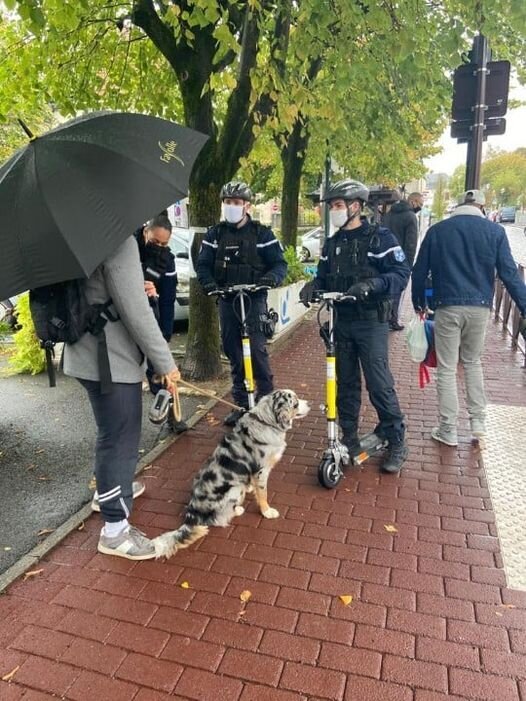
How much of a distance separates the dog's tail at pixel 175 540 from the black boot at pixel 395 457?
1.71 meters

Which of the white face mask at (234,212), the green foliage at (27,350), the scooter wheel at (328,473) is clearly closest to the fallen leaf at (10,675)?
the scooter wheel at (328,473)

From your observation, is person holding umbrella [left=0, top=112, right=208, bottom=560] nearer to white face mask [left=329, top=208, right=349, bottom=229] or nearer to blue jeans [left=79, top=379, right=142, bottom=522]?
blue jeans [left=79, top=379, right=142, bottom=522]

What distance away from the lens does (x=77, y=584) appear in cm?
314

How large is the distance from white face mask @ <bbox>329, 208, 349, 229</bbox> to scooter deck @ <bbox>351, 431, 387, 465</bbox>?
71.2 inches

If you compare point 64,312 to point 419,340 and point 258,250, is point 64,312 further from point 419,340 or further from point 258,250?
point 419,340

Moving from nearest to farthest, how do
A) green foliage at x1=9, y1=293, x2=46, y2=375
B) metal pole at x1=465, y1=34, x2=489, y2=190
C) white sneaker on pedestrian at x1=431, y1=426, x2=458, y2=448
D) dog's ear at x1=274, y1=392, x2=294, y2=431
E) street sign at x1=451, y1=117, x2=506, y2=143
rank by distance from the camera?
dog's ear at x1=274, y1=392, x2=294, y2=431 → white sneaker on pedestrian at x1=431, y1=426, x2=458, y2=448 → metal pole at x1=465, y1=34, x2=489, y2=190 → street sign at x1=451, y1=117, x2=506, y2=143 → green foliage at x1=9, y1=293, x2=46, y2=375

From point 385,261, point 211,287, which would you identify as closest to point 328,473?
point 385,261

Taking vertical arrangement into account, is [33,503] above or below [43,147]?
below

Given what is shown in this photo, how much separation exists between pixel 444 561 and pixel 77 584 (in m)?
2.18

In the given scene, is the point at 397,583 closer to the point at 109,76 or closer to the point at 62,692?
the point at 62,692

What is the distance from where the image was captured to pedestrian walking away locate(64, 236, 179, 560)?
2939 mm

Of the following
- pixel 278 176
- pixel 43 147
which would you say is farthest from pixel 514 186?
pixel 43 147

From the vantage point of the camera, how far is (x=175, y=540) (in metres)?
3.40

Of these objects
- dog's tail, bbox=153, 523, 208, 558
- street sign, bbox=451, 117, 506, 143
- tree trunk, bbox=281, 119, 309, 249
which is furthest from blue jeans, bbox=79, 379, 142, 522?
tree trunk, bbox=281, 119, 309, 249
